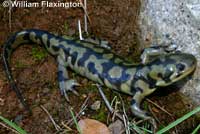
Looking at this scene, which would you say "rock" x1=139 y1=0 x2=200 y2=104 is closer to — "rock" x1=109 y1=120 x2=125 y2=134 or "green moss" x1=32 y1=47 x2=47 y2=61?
"rock" x1=109 y1=120 x2=125 y2=134

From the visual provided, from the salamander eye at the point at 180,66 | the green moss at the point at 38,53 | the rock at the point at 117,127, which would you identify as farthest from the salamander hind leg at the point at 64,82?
the salamander eye at the point at 180,66

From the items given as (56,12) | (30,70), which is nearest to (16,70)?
(30,70)

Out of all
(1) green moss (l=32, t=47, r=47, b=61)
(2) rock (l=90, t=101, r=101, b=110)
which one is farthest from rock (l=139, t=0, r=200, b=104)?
(1) green moss (l=32, t=47, r=47, b=61)

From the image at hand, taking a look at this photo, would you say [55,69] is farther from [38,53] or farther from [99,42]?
[99,42]

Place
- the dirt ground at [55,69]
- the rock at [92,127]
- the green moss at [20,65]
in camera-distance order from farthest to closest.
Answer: the green moss at [20,65], the dirt ground at [55,69], the rock at [92,127]

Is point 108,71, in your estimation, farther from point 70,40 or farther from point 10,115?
point 10,115

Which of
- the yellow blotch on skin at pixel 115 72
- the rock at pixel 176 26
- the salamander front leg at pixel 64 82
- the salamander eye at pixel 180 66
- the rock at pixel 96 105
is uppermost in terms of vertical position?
the rock at pixel 176 26

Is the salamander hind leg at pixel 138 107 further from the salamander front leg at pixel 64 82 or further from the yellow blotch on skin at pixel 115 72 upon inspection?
the salamander front leg at pixel 64 82
